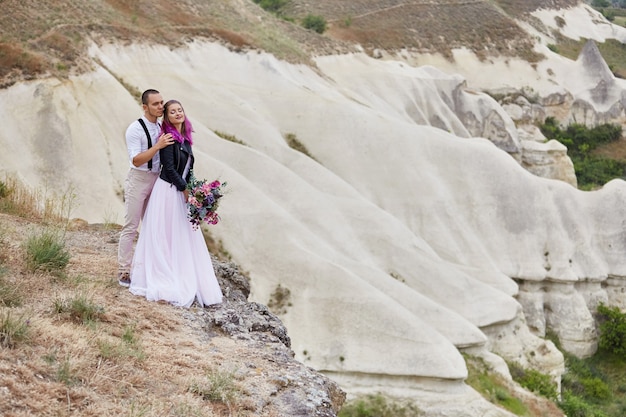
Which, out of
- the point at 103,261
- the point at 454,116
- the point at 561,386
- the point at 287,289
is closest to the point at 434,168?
the point at 561,386

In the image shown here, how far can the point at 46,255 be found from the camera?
6695 mm

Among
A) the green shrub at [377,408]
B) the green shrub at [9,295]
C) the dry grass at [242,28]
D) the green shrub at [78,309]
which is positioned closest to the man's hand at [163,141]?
the green shrub at [78,309]

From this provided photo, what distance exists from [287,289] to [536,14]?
5523 centimetres

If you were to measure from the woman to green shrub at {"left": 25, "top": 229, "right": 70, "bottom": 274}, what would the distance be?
2.36 feet

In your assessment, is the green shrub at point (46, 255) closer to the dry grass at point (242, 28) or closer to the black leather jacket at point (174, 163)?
the black leather jacket at point (174, 163)

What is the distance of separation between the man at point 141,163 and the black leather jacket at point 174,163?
10cm

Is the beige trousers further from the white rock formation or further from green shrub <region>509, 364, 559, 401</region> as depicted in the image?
green shrub <region>509, 364, 559, 401</region>

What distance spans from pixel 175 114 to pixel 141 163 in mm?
607

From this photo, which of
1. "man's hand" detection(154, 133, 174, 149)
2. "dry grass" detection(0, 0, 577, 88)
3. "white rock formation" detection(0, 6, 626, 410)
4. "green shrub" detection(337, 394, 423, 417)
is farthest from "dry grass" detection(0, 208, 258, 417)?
"dry grass" detection(0, 0, 577, 88)

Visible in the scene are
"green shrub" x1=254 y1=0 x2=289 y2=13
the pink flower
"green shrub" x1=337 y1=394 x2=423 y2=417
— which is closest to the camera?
the pink flower

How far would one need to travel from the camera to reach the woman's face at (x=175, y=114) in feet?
23.3

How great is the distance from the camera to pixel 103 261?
318 inches

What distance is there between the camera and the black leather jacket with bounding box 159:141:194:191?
23.2 feet

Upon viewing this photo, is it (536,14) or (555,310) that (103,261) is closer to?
(555,310)
